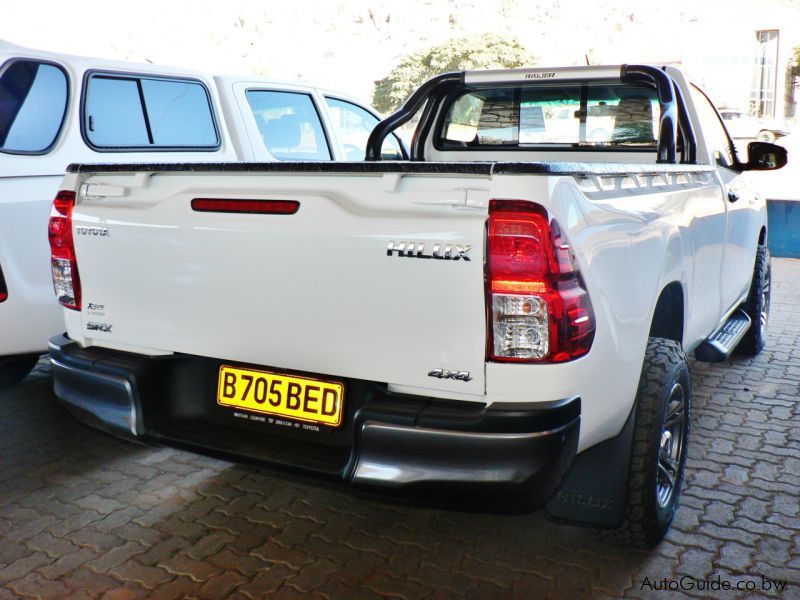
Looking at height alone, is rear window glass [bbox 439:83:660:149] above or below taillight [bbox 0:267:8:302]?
above

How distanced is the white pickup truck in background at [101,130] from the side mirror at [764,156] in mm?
2904

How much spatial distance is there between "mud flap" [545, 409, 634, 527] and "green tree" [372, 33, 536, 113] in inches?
2098

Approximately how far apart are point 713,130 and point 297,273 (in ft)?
10.1

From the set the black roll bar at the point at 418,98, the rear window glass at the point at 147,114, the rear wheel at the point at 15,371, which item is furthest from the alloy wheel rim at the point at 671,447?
the rear window glass at the point at 147,114

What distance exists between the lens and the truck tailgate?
205cm

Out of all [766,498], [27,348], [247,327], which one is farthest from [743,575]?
[27,348]

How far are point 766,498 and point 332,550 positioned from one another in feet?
5.95

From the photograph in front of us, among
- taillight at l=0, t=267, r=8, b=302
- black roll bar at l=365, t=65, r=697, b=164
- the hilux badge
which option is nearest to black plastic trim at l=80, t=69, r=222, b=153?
taillight at l=0, t=267, r=8, b=302

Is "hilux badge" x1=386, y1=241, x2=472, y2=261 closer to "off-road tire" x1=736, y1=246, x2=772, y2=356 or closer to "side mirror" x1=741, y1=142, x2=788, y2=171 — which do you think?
"side mirror" x1=741, y1=142, x2=788, y2=171

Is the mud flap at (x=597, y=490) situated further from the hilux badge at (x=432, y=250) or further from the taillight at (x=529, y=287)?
the hilux badge at (x=432, y=250)

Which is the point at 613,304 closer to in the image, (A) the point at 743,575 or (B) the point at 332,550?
(A) the point at 743,575

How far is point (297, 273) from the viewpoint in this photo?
225 cm

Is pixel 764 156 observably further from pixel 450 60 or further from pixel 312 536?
pixel 450 60


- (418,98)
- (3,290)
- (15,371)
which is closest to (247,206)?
(3,290)
